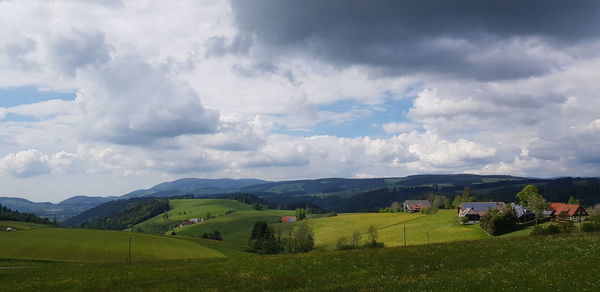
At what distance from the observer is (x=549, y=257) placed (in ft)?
109

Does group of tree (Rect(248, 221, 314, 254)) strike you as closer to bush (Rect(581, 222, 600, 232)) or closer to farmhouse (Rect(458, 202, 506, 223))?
farmhouse (Rect(458, 202, 506, 223))

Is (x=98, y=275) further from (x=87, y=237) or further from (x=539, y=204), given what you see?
(x=539, y=204)

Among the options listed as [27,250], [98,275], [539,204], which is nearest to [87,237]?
[27,250]

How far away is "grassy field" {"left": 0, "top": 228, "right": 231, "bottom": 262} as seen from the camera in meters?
91.4

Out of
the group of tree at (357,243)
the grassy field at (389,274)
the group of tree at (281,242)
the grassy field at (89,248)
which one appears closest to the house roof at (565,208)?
the group of tree at (357,243)

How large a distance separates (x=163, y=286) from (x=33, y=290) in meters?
9.67

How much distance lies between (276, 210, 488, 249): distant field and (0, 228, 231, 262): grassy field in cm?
4784

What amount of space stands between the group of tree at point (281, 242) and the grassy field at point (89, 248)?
2574 centimetres

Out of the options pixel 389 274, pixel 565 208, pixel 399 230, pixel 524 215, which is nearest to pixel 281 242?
pixel 399 230

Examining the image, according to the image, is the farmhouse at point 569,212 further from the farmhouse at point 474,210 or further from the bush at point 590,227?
the bush at point 590,227

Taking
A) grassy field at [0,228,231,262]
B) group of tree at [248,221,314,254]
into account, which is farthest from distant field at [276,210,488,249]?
grassy field at [0,228,231,262]

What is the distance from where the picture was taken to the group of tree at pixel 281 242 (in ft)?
408

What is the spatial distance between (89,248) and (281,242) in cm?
6003

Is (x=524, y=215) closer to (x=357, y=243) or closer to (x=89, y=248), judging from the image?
(x=357, y=243)
